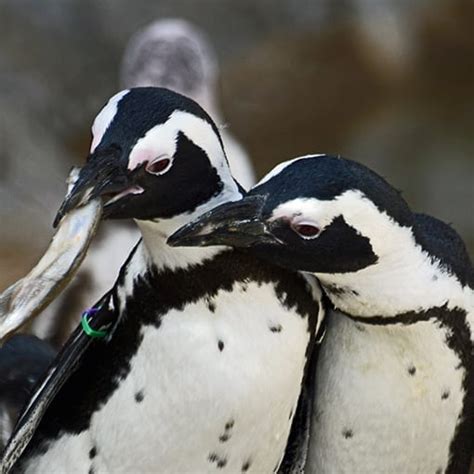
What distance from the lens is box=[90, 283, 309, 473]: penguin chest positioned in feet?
5.23

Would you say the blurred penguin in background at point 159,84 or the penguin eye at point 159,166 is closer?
the penguin eye at point 159,166

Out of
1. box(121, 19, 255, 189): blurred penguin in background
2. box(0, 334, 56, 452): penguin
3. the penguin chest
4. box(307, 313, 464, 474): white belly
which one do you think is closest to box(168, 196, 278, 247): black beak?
the penguin chest

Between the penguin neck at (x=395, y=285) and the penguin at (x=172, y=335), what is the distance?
6 centimetres

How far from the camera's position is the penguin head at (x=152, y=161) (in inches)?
58.1

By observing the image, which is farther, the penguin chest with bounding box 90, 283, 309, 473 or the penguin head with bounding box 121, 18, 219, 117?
the penguin head with bounding box 121, 18, 219, 117

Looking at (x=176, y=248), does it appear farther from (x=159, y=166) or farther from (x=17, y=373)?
(x=17, y=373)

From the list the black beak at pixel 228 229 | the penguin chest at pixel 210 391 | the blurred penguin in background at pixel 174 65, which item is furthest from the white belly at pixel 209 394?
the blurred penguin in background at pixel 174 65

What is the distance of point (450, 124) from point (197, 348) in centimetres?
564

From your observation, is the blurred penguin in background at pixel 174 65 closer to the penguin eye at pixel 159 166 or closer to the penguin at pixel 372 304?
the penguin at pixel 372 304

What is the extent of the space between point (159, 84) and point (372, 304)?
226 cm

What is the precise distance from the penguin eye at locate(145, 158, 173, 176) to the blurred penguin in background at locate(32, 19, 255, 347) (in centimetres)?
125

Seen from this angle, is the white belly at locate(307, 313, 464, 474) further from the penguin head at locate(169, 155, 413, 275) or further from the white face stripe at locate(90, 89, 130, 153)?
the white face stripe at locate(90, 89, 130, 153)

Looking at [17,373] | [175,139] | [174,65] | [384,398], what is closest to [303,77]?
[174,65]

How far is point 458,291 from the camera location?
1.64 meters
